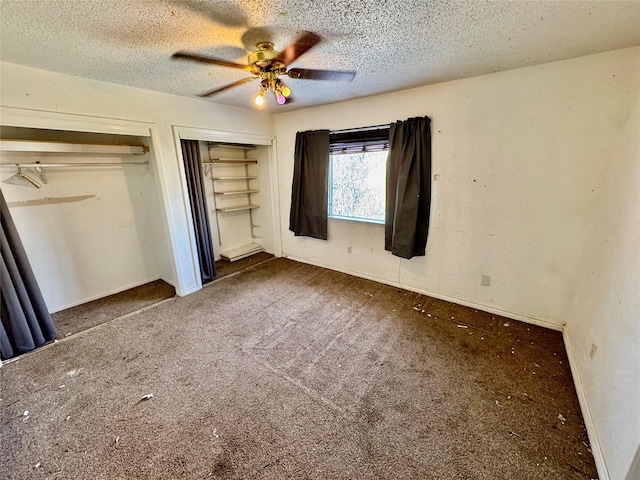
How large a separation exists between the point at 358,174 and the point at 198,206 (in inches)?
84.0

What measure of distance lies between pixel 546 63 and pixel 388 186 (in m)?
1.60

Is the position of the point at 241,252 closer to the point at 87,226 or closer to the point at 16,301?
the point at 87,226

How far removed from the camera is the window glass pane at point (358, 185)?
3.26 metres

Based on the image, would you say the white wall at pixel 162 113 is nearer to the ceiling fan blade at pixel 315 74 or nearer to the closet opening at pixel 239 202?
the closet opening at pixel 239 202

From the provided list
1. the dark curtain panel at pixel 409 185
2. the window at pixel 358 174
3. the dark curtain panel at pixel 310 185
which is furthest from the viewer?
the dark curtain panel at pixel 310 185

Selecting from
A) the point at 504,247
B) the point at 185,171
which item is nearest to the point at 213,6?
the point at 185,171

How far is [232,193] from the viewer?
14.0 feet

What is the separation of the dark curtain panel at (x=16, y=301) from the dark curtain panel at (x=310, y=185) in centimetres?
Answer: 281

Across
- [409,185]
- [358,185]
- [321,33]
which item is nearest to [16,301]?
[321,33]

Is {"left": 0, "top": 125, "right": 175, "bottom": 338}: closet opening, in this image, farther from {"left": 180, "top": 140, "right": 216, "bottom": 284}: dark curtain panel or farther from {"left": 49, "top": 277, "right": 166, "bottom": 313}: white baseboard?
{"left": 180, "top": 140, "right": 216, "bottom": 284}: dark curtain panel

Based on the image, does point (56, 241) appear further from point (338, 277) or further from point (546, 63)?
A: point (546, 63)

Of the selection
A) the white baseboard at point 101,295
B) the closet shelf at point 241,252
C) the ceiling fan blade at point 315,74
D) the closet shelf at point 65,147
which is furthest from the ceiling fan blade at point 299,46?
the white baseboard at point 101,295

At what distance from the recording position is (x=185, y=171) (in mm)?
3145

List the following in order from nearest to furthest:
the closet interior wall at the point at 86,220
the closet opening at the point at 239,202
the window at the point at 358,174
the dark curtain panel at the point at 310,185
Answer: the closet interior wall at the point at 86,220
the window at the point at 358,174
the dark curtain panel at the point at 310,185
the closet opening at the point at 239,202
